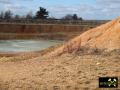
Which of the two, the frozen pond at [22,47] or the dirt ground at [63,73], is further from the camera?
the frozen pond at [22,47]

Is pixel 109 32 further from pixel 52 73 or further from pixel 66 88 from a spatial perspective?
pixel 66 88

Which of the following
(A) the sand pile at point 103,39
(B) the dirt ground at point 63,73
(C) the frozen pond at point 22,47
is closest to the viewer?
(B) the dirt ground at point 63,73

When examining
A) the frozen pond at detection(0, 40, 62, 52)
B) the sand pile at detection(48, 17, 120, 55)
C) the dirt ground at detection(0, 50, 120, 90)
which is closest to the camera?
the dirt ground at detection(0, 50, 120, 90)

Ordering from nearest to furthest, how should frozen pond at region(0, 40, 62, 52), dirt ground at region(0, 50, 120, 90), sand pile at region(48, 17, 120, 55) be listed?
dirt ground at region(0, 50, 120, 90), sand pile at region(48, 17, 120, 55), frozen pond at region(0, 40, 62, 52)

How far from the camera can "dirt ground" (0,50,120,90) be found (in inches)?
442

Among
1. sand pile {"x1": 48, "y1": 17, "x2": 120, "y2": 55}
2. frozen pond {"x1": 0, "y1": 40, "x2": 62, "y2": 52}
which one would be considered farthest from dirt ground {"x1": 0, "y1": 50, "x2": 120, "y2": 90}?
frozen pond {"x1": 0, "y1": 40, "x2": 62, "y2": 52}

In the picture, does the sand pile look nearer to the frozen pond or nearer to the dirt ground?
the dirt ground

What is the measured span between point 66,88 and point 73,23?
80.0 m

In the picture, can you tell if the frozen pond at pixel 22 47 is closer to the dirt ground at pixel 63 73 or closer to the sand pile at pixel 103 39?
the sand pile at pixel 103 39

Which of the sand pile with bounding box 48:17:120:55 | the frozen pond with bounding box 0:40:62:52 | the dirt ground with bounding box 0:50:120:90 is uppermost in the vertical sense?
the sand pile with bounding box 48:17:120:55

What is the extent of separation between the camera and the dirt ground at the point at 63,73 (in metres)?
11.2

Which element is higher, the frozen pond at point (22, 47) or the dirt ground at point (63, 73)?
the dirt ground at point (63, 73)

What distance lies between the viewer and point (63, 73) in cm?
1229

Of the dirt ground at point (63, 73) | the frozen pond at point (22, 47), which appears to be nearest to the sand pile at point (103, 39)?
the dirt ground at point (63, 73)
